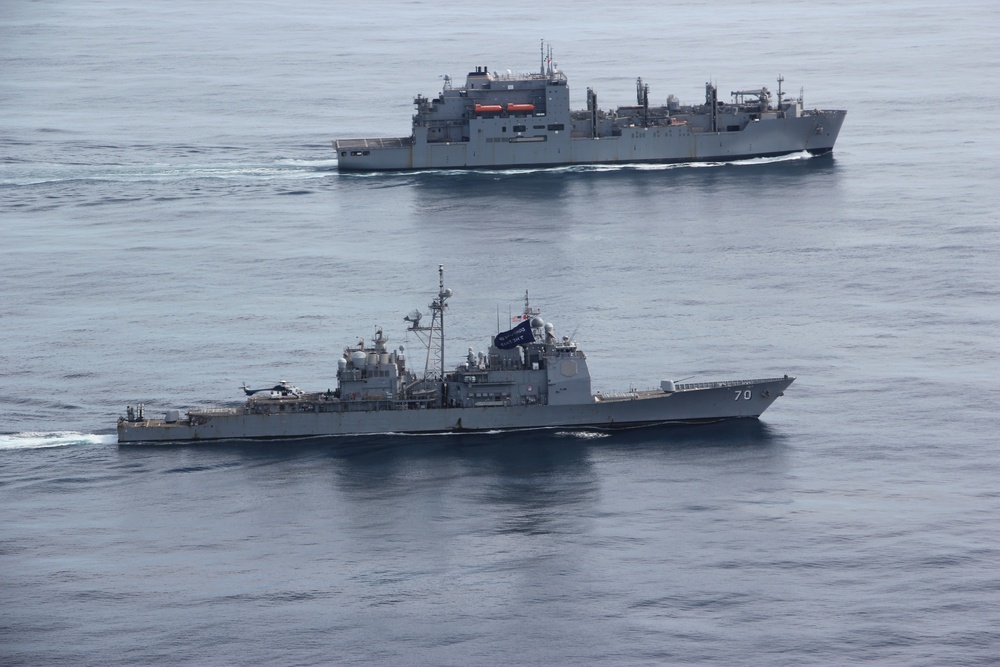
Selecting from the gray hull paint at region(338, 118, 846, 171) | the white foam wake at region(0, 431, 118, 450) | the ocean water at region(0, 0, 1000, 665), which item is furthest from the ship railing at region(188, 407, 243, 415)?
the gray hull paint at region(338, 118, 846, 171)

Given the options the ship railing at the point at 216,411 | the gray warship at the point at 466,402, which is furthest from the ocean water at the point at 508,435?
the ship railing at the point at 216,411

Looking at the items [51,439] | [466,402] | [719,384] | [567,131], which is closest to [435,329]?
[466,402]

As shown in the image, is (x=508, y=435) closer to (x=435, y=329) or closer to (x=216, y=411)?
(x=435, y=329)

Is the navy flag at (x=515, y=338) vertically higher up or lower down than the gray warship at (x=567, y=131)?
lower down

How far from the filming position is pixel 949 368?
3533 inches

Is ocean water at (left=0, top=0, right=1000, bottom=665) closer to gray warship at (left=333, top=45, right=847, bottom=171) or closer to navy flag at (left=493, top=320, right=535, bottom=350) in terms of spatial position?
gray warship at (left=333, top=45, right=847, bottom=171)

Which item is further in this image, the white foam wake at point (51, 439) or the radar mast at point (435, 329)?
the radar mast at point (435, 329)

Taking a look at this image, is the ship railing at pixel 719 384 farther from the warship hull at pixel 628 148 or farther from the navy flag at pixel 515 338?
the warship hull at pixel 628 148

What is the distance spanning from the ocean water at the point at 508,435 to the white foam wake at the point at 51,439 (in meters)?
0.21

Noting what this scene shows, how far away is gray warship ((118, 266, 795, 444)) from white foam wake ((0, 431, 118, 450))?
53.7 inches

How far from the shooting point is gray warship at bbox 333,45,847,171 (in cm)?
15250

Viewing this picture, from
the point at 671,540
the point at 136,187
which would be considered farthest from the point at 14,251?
the point at 671,540

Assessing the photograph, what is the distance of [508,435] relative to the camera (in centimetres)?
8419

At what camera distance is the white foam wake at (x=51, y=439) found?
82125 mm
